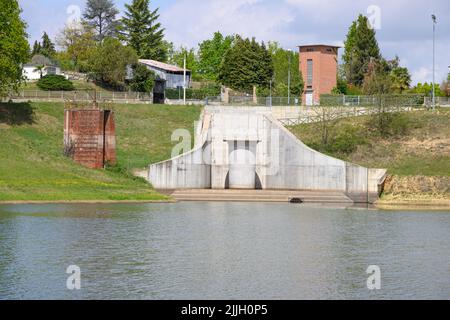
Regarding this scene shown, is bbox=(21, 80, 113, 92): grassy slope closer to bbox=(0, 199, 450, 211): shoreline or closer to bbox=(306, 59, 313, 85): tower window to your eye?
bbox=(306, 59, 313, 85): tower window

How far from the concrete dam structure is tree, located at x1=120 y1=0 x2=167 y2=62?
67.3m

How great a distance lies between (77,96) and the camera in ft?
358

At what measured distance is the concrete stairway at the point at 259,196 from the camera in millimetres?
Answer: 79812

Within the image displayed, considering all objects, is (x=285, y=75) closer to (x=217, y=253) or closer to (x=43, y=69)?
(x=43, y=69)

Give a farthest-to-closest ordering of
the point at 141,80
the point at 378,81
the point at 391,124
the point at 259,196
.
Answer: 1. the point at 141,80
2. the point at 378,81
3. the point at 391,124
4. the point at 259,196

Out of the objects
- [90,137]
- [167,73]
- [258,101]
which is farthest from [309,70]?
[90,137]

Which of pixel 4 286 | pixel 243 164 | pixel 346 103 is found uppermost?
pixel 346 103

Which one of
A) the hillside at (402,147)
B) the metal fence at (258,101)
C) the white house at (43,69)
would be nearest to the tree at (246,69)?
the white house at (43,69)

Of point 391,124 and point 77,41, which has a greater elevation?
point 77,41

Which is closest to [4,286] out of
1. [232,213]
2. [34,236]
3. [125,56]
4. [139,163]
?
[34,236]

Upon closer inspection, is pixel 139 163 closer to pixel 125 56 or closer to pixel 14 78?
pixel 14 78

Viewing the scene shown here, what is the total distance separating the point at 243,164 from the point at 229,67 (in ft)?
195

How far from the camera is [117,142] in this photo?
3558 inches

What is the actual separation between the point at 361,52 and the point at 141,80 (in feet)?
158
